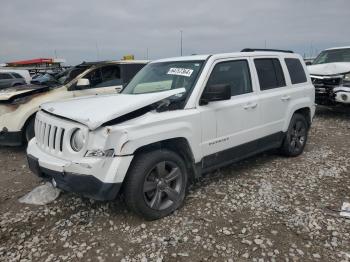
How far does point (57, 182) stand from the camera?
3.32 meters

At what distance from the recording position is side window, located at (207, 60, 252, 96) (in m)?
4.11

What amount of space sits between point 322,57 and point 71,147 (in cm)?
974

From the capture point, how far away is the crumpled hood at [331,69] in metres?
8.92

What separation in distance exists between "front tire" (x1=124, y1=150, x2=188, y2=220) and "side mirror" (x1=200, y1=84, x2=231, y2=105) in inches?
Result: 29.8

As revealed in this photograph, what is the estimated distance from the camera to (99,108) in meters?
3.35

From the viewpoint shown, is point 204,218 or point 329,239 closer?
point 329,239

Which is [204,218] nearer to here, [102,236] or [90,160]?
[102,236]

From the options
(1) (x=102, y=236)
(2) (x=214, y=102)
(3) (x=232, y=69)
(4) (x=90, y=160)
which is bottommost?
(1) (x=102, y=236)

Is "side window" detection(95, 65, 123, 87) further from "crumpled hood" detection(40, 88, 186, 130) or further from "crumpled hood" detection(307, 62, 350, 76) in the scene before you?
"crumpled hood" detection(307, 62, 350, 76)

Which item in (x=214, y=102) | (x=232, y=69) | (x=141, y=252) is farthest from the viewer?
(x=232, y=69)

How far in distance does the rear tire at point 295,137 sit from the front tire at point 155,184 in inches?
93.9

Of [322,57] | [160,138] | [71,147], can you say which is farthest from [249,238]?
[322,57]

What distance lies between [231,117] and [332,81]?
617 centimetres

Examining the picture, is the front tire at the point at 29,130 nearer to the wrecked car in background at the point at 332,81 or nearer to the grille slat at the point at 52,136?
the grille slat at the point at 52,136
